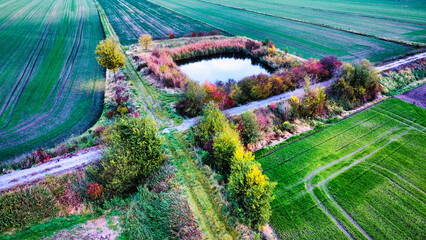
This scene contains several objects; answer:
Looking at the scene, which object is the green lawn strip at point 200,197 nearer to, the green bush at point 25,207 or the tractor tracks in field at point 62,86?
the green bush at point 25,207

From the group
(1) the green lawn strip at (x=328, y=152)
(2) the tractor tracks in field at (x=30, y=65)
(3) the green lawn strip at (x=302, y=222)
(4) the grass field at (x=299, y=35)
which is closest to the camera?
(3) the green lawn strip at (x=302, y=222)

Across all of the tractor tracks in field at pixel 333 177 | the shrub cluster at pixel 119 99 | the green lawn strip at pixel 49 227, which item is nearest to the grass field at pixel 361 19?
the tractor tracks in field at pixel 333 177

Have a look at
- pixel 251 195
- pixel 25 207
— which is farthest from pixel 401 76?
pixel 25 207

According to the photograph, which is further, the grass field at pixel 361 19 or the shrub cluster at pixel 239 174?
the grass field at pixel 361 19

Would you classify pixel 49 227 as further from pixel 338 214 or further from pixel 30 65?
pixel 30 65

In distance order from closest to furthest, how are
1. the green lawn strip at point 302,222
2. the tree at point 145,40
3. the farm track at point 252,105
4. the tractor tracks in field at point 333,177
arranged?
the green lawn strip at point 302,222, the tractor tracks in field at point 333,177, the farm track at point 252,105, the tree at point 145,40

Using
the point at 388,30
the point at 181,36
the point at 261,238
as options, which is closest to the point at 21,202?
the point at 261,238
